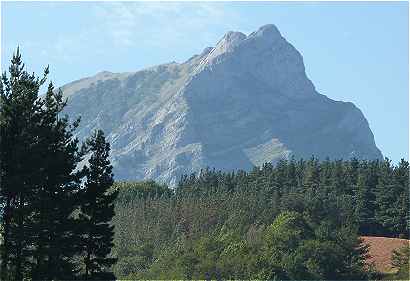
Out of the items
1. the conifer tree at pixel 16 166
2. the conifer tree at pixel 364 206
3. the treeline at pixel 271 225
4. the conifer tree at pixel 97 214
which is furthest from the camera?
the conifer tree at pixel 364 206

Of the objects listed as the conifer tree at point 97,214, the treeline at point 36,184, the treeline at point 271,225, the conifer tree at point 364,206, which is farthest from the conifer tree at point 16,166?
the conifer tree at point 364,206

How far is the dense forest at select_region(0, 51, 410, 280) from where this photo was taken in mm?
42594

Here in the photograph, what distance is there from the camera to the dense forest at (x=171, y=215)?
140 feet

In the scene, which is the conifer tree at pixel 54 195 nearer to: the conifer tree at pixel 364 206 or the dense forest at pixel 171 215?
the dense forest at pixel 171 215

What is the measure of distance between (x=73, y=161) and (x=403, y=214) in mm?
82974

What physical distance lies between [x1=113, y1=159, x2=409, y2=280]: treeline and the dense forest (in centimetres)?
20

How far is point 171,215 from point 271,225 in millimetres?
28153

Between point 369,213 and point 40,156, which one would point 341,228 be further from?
point 40,156

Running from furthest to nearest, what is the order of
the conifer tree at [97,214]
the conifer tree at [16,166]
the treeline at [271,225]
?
the treeline at [271,225], the conifer tree at [97,214], the conifer tree at [16,166]

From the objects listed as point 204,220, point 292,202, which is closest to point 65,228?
point 292,202

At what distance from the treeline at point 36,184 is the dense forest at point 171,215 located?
79 mm

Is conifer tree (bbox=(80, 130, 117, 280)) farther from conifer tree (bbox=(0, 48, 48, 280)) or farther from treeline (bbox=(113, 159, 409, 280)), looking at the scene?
treeline (bbox=(113, 159, 409, 280))

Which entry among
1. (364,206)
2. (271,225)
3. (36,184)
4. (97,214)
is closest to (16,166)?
(36,184)

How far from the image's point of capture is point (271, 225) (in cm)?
11088
